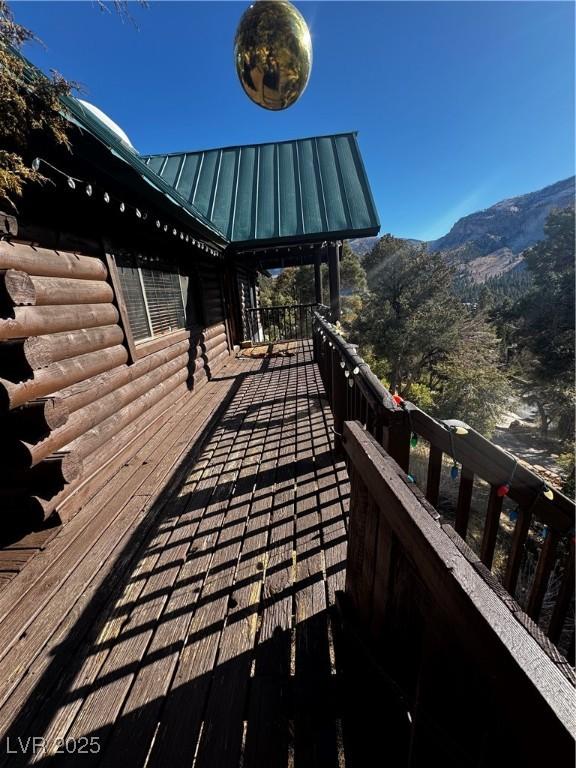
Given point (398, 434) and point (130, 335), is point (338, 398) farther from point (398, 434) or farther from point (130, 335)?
point (130, 335)

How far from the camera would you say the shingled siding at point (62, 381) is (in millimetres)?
2182

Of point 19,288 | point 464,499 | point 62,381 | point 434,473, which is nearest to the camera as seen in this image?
point 464,499

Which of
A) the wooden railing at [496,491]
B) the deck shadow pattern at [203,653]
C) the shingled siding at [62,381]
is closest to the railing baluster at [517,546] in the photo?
the wooden railing at [496,491]

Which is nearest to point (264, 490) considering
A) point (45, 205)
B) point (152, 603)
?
point (152, 603)

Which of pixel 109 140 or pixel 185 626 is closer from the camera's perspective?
pixel 185 626

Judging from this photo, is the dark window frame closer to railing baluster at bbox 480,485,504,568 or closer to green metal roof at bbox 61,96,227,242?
green metal roof at bbox 61,96,227,242

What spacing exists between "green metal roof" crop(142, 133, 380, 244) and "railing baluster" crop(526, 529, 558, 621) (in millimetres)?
5932

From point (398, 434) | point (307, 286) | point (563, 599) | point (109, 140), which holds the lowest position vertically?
point (563, 599)

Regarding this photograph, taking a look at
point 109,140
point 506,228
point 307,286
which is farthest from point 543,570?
point 506,228

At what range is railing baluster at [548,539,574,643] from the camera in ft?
4.17

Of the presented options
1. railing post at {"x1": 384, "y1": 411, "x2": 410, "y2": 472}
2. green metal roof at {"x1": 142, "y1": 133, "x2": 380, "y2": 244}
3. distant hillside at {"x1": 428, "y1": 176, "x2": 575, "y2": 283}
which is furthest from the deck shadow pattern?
distant hillside at {"x1": 428, "y1": 176, "x2": 575, "y2": 283}

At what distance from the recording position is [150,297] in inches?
181

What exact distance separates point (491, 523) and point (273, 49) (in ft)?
9.21

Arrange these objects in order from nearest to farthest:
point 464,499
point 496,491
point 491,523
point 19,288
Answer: point 496,491 → point 491,523 → point 464,499 → point 19,288
